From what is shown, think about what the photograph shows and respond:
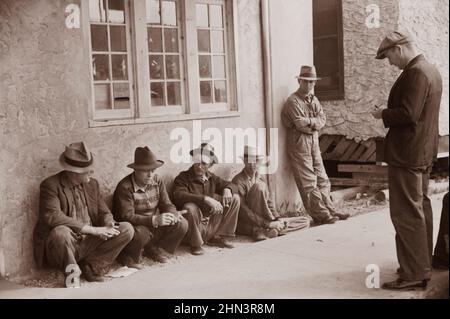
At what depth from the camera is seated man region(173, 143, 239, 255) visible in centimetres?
625

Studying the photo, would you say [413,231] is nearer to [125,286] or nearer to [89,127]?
[125,286]

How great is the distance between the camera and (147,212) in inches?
233

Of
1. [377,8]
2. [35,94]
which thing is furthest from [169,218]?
[377,8]

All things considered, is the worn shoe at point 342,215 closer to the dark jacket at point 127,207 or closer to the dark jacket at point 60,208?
the dark jacket at point 127,207

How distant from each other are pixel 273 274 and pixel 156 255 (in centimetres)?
133

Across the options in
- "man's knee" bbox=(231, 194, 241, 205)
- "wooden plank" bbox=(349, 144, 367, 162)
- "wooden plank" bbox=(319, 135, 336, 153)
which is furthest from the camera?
"wooden plank" bbox=(319, 135, 336, 153)

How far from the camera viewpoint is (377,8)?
9.02 meters

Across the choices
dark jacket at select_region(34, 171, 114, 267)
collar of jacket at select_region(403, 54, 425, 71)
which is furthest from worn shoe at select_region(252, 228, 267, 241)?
collar of jacket at select_region(403, 54, 425, 71)

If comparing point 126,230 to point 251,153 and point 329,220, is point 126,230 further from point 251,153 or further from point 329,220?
point 329,220

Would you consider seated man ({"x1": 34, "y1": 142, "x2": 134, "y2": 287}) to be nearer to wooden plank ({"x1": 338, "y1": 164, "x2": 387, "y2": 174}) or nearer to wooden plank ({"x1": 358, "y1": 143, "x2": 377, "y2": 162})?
wooden plank ({"x1": 338, "y1": 164, "x2": 387, "y2": 174})

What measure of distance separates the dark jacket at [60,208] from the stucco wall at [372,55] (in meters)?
5.38

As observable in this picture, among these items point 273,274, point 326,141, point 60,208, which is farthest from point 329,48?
point 60,208

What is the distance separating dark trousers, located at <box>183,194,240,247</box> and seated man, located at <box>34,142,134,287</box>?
2.98ft

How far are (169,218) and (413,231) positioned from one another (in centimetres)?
234
